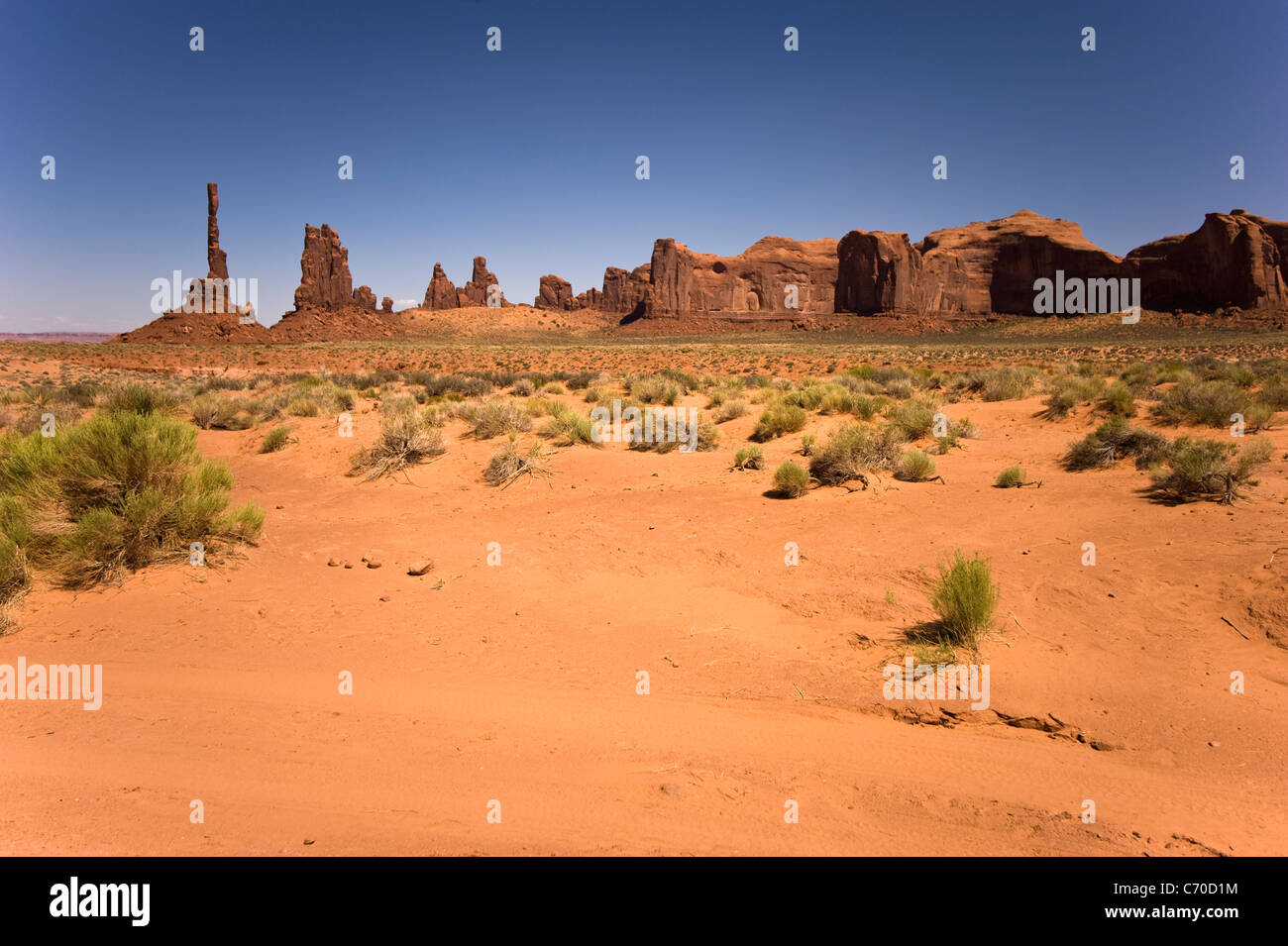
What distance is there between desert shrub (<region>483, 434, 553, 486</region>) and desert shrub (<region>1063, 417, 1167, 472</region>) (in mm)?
8376

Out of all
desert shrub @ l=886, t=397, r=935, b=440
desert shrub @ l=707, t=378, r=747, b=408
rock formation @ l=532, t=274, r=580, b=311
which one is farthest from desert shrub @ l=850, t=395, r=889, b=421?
rock formation @ l=532, t=274, r=580, b=311

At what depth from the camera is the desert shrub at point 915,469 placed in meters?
9.40

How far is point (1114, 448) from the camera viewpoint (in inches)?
369

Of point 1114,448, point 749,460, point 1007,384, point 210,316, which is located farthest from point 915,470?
point 210,316

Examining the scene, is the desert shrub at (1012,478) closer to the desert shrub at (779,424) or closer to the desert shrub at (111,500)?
the desert shrub at (779,424)

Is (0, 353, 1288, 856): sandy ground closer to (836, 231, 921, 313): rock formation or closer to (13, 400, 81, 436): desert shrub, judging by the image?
(13, 400, 81, 436): desert shrub

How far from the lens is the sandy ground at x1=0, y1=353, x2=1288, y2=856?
9.77 feet

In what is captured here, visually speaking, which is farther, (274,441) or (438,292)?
(438,292)

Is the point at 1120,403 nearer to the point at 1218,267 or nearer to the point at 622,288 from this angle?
the point at 1218,267

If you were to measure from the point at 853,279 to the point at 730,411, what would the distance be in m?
101

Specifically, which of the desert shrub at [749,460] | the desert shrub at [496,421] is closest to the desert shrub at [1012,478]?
the desert shrub at [749,460]

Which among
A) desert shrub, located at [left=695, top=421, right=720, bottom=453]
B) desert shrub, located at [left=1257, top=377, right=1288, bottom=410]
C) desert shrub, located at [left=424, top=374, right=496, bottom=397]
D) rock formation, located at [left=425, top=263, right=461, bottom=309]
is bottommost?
desert shrub, located at [left=695, top=421, right=720, bottom=453]

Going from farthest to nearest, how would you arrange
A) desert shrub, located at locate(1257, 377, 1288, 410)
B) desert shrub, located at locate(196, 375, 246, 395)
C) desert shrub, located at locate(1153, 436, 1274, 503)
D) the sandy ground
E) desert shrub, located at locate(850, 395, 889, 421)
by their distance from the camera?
desert shrub, located at locate(196, 375, 246, 395) < desert shrub, located at locate(850, 395, 889, 421) < desert shrub, located at locate(1257, 377, 1288, 410) < desert shrub, located at locate(1153, 436, 1274, 503) < the sandy ground

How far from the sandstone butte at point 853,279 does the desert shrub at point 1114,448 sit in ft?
236
